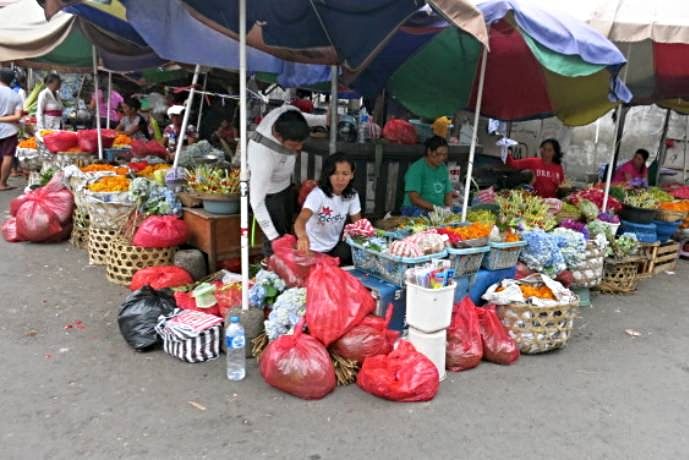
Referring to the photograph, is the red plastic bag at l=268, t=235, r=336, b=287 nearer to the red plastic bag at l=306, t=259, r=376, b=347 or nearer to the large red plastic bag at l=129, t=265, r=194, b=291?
the red plastic bag at l=306, t=259, r=376, b=347

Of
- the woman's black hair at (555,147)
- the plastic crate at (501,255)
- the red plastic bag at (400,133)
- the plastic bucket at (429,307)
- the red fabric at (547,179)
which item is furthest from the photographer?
the woman's black hair at (555,147)

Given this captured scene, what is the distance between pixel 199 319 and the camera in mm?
3973

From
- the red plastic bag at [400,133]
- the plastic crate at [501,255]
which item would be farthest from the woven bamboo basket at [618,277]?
the red plastic bag at [400,133]

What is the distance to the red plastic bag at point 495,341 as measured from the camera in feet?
13.4

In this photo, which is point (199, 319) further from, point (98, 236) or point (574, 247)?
point (574, 247)

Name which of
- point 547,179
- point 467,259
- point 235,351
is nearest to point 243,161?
point 235,351

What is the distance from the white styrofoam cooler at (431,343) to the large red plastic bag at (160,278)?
2.29 metres

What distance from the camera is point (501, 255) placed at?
453 centimetres

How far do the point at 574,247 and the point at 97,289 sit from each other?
4.55 meters

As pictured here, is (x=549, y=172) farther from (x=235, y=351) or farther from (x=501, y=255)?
(x=235, y=351)

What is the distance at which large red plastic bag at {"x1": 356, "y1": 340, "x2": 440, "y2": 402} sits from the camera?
11.3 feet

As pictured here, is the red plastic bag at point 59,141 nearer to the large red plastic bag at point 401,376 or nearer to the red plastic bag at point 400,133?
the red plastic bag at point 400,133

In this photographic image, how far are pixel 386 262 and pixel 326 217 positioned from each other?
71 centimetres

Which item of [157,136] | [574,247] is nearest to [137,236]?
[574,247]
